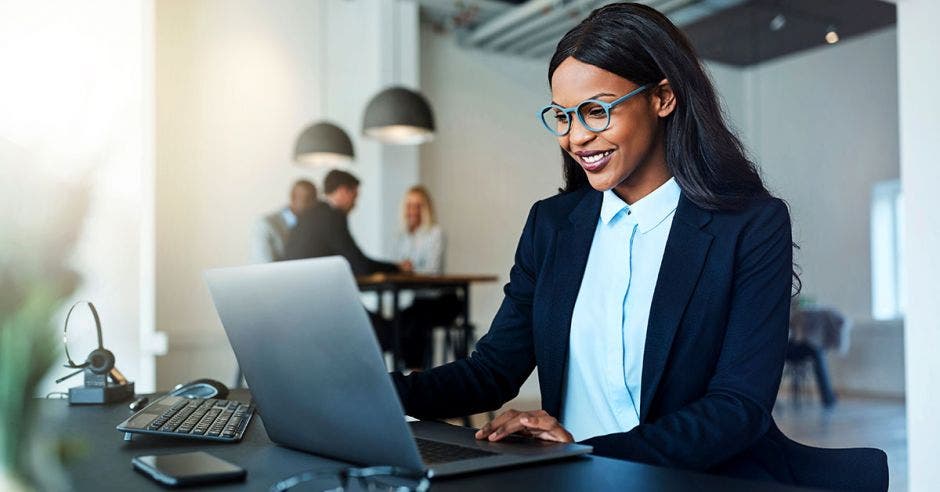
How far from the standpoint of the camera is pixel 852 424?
6.09 metres

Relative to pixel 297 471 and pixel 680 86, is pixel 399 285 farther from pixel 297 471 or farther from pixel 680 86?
pixel 297 471

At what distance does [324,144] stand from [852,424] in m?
4.01

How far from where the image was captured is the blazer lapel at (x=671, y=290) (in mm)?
1238

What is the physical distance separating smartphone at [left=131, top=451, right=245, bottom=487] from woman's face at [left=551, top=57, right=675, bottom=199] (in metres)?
0.68

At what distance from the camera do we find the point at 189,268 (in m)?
6.34

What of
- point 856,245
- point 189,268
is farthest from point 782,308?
point 856,245

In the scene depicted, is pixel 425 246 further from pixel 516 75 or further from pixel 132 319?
pixel 132 319

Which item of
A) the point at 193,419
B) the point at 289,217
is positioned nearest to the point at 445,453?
the point at 193,419

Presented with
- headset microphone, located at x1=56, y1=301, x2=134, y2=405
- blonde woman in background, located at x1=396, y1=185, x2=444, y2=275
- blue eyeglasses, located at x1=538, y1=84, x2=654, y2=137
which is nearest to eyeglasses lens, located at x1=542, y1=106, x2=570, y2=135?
blue eyeglasses, located at x1=538, y1=84, x2=654, y2=137

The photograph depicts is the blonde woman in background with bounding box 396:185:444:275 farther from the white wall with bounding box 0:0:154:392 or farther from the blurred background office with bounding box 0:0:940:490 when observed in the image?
the white wall with bounding box 0:0:154:392

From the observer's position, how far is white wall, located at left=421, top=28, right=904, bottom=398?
297 inches

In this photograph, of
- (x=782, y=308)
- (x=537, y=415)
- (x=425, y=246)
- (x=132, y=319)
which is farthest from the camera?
(x=425, y=246)

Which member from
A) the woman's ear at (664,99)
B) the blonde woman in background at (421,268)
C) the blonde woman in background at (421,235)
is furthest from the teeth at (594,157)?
the blonde woman in background at (421,235)

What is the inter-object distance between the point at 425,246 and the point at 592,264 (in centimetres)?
495
